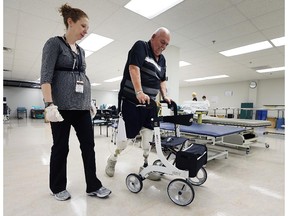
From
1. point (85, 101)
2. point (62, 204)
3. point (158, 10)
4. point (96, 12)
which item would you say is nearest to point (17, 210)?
point (62, 204)

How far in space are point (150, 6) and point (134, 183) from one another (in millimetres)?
2942

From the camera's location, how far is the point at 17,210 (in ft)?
4.41

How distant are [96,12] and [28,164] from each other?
2.78 metres

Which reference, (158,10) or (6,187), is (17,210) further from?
(158,10)

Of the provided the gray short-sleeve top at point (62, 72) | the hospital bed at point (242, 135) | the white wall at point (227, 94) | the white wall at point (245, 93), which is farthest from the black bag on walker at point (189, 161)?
the white wall at point (245, 93)

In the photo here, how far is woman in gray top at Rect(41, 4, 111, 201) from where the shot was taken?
135 cm

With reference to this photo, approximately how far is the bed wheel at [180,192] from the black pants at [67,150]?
0.67 meters

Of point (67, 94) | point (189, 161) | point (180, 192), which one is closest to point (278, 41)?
point (189, 161)

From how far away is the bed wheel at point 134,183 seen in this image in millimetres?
1599

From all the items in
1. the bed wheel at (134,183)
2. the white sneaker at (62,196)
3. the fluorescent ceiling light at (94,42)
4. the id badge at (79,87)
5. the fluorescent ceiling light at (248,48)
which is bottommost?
the white sneaker at (62,196)

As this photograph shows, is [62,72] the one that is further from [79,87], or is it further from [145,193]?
[145,193]

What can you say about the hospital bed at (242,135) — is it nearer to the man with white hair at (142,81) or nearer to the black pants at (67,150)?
the man with white hair at (142,81)

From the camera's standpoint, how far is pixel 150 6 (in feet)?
10.1

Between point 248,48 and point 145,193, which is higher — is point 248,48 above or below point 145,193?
above
